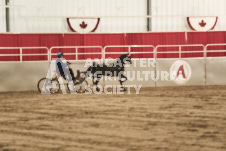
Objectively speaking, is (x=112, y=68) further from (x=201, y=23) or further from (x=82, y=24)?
(x=201, y=23)

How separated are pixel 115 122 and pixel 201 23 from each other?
1775cm

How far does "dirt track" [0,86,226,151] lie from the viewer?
7371 mm

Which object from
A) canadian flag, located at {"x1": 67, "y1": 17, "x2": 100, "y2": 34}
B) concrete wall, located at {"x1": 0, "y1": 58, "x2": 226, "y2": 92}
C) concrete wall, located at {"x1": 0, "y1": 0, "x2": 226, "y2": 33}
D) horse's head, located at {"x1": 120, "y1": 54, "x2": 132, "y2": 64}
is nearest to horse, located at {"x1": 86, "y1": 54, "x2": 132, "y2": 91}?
horse's head, located at {"x1": 120, "y1": 54, "x2": 132, "y2": 64}

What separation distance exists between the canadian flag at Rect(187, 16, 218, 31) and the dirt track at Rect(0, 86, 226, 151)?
36.6 feet

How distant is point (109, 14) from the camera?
85.1 ft

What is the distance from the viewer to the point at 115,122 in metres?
9.66

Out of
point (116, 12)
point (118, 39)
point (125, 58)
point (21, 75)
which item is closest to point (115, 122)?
point (125, 58)

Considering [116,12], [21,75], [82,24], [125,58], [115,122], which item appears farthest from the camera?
A: [116,12]

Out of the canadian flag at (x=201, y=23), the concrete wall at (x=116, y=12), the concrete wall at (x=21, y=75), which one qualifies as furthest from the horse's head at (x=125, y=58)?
the canadian flag at (x=201, y=23)

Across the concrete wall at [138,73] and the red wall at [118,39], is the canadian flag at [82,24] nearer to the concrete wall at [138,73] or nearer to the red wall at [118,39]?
the red wall at [118,39]

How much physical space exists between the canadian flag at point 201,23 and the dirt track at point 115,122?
11.1 m

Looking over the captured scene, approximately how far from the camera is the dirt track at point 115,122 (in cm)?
737

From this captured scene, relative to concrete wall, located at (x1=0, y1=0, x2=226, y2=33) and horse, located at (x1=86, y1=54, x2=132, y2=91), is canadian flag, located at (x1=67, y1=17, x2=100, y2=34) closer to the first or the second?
concrete wall, located at (x1=0, y1=0, x2=226, y2=33)

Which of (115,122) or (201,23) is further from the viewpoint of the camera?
(201,23)
